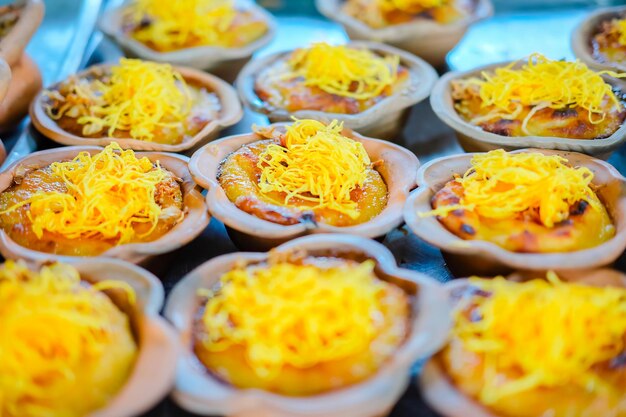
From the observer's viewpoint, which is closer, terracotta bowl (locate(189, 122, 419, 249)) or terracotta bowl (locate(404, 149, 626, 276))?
terracotta bowl (locate(404, 149, 626, 276))

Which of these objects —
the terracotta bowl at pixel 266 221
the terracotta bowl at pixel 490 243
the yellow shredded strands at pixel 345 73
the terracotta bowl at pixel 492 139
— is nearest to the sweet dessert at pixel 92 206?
the terracotta bowl at pixel 266 221

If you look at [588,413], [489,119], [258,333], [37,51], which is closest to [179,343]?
[258,333]

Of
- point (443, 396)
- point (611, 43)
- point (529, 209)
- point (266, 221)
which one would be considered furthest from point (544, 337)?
point (611, 43)

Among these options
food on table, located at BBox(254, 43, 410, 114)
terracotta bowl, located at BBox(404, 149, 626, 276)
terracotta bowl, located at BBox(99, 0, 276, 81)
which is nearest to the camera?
terracotta bowl, located at BBox(404, 149, 626, 276)

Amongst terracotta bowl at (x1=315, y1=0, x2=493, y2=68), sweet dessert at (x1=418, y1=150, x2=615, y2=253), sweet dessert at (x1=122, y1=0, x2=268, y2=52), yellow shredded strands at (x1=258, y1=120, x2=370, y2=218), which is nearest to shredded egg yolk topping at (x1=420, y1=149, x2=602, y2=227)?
sweet dessert at (x1=418, y1=150, x2=615, y2=253)

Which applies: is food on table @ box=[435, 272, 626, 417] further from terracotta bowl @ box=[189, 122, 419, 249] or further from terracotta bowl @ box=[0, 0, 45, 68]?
A: terracotta bowl @ box=[0, 0, 45, 68]

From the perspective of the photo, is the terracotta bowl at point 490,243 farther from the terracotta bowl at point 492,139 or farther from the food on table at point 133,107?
the food on table at point 133,107
